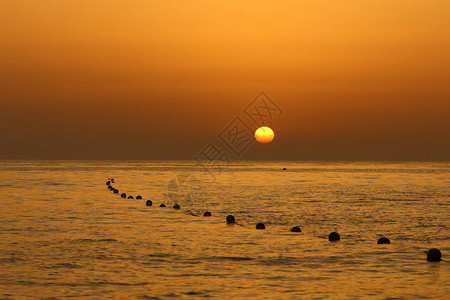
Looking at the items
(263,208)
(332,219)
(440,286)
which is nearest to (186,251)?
(440,286)

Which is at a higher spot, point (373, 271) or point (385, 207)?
point (385, 207)

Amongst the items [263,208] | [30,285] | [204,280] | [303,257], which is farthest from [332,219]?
[30,285]

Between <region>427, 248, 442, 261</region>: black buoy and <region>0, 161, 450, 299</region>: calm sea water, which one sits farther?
<region>427, 248, 442, 261</region>: black buoy

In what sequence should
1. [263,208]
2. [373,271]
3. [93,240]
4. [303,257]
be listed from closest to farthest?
1. [373,271]
2. [303,257]
3. [93,240]
4. [263,208]

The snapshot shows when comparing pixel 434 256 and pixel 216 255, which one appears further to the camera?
pixel 216 255

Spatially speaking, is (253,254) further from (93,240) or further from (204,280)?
(93,240)

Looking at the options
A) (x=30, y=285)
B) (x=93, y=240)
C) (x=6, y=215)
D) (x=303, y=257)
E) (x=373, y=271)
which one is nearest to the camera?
(x=30, y=285)

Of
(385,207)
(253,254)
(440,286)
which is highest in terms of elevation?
(385,207)

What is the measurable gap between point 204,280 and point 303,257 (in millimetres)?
6187

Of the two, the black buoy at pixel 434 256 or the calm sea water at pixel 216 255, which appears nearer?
the calm sea water at pixel 216 255

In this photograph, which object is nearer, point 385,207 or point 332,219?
point 332,219

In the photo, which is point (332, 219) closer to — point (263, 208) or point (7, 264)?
point (263, 208)

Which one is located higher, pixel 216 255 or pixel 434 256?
pixel 216 255

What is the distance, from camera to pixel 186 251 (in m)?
24.3
